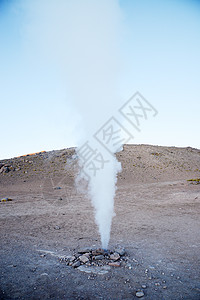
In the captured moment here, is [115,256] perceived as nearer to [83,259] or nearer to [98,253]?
[98,253]

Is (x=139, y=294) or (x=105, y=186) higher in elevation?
(x=105, y=186)

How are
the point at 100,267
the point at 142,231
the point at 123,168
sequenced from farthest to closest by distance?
the point at 123,168
the point at 142,231
the point at 100,267

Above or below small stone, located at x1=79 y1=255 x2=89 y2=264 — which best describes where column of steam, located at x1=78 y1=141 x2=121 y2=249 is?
above

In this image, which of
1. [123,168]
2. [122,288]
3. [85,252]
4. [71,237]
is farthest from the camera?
[123,168]

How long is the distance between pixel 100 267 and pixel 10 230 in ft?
18.8

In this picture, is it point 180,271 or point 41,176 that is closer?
point 180,271

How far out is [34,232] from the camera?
8.97m

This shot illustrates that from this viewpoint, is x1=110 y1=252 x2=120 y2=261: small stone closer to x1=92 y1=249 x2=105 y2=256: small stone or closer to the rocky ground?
the rocky ground

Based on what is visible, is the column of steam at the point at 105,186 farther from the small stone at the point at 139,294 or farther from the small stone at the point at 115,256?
the small stone at the point at 139,294

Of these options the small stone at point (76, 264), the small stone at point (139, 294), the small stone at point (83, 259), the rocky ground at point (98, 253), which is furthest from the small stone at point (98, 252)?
the small stone at point (139, 294)

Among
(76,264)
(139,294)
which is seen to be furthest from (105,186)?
(139,294)

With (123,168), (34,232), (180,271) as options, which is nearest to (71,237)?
(34,232)

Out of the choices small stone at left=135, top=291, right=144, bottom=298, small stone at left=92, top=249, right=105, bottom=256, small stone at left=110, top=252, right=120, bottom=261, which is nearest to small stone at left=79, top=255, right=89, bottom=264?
small stone at left=92, top=249, right=105, bottom=256

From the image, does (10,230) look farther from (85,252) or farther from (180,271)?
(180,271)
